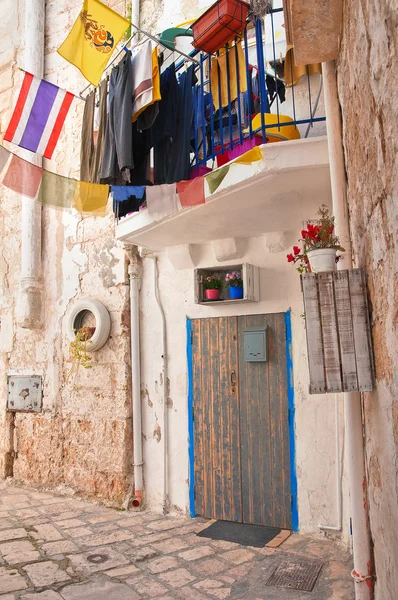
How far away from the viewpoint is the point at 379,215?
1.88 metres

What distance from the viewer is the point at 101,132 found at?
4.77 m

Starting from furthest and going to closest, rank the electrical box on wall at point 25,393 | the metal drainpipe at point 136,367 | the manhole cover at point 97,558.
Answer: the electrical box on wall at point 25,393 < the metal drainpipe at point 136,367 < the manhole cover at point 97,558

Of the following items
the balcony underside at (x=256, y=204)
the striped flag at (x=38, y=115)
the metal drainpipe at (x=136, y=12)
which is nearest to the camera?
the balcony underside at (x=256, y=204)

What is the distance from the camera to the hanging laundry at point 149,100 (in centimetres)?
430

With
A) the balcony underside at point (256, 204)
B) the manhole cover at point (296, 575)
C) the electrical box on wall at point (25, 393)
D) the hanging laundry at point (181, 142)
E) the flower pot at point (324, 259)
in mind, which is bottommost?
the manhole cover at point (296, 575)

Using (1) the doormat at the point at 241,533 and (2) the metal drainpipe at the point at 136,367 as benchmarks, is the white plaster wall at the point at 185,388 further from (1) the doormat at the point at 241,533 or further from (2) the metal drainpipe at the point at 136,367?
(1) the doormat at the point at 241,533

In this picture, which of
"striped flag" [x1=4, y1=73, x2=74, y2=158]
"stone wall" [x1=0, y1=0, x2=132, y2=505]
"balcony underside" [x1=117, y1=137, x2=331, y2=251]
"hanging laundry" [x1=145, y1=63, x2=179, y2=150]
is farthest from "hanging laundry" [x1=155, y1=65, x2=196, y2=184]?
"stone wall" [x1=0, y1=0, x2=132, y2=505]

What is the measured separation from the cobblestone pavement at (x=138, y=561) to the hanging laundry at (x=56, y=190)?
2.94 metres

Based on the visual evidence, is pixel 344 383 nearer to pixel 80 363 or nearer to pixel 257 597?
pixel 257 597

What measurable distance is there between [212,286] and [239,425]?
1.44m

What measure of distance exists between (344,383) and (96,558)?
3119 millimetres

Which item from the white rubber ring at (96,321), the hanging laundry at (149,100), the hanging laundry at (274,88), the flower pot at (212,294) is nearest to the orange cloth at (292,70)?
the hanging laundry at (274,88)

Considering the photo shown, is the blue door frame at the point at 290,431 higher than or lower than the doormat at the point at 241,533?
higher

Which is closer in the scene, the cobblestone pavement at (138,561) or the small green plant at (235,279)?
the cobblestone pavement at (138,561)
